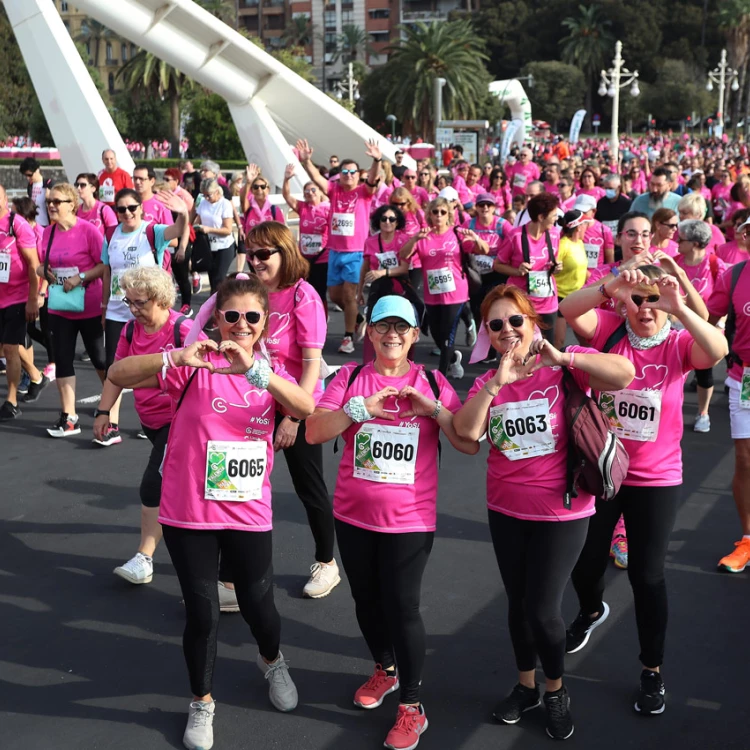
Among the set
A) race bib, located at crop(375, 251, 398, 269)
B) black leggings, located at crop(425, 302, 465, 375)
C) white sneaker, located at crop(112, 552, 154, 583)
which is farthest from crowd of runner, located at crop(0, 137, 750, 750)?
race bib, located at crop(375, 251, 398, 269)

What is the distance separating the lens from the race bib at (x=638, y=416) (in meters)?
3.89

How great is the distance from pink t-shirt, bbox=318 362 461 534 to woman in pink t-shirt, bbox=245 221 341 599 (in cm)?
79

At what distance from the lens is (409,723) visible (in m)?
3.64

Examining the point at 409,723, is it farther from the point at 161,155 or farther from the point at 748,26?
the point at 748,26

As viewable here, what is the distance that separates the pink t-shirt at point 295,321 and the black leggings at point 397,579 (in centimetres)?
119

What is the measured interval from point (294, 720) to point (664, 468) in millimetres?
1791

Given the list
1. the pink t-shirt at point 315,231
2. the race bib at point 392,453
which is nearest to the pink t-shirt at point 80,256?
the pink t-shirt at point 315,231

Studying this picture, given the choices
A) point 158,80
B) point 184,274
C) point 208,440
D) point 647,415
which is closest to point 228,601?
point 208,440

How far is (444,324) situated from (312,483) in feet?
14.2

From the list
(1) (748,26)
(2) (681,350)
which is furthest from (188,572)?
(1) (748,26)

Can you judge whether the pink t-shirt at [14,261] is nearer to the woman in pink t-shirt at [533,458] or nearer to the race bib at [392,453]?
the race bib at [392,453]

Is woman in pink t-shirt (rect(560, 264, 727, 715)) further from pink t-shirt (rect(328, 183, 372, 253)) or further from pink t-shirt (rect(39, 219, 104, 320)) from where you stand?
pink t-shirt (rect(328, 183, 372, 253))

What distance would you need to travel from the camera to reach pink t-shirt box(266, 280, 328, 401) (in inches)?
181

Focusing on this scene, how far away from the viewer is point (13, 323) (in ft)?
26.1
